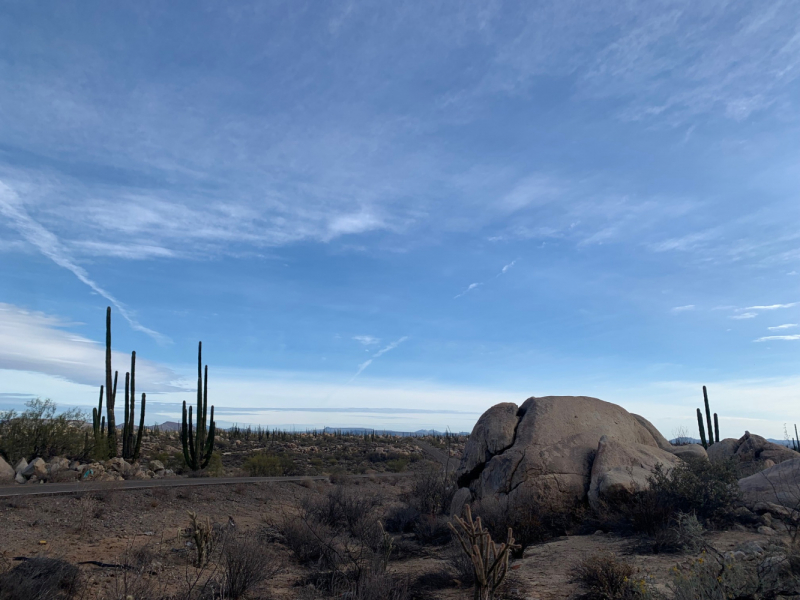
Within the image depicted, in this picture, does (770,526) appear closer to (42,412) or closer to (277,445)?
(42,412)

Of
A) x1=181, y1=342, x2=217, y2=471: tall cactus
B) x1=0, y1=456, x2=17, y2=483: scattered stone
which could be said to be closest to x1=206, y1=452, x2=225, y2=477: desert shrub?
x1=181, y1=342, x2=217, y2=471: tall cactus

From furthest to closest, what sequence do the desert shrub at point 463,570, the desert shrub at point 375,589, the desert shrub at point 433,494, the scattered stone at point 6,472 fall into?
1. the scattered stone at point 6,472
2. the desert shrub at point 433,494
3. the desert shrub at point 463,570
4. the desert shrub at point 375,589

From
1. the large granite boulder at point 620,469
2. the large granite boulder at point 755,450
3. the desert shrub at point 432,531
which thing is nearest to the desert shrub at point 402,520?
the desert shrub at point 432,531

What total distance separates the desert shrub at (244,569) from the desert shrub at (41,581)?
7.28 ft

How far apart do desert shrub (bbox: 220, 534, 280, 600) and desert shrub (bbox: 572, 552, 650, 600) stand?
16.4 ft

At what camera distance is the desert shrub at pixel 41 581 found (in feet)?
22.8

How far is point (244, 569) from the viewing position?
28.8ft

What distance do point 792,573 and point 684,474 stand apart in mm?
4472

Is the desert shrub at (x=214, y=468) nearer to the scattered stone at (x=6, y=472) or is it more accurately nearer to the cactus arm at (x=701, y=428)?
the scattered stone at (x=6, y=472)

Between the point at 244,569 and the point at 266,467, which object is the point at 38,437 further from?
the point at 244,569

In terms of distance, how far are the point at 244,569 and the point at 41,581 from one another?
9.07 feet

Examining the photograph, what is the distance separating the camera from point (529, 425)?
45.3 feet

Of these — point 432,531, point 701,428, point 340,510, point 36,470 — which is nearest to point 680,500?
point 432,531

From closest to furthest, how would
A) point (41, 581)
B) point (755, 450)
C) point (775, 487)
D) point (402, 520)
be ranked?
point (41, 581) → point (775, 487) → point (402, 520) → point (755, 450)
